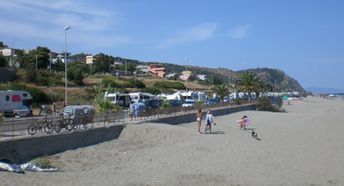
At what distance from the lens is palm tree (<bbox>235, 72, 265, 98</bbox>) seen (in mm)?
78688

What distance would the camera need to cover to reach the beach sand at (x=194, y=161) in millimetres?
16188

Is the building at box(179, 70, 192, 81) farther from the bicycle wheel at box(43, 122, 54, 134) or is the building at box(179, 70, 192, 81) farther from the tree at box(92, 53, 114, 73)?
the bicycle wheel at box(43, 122, 54, 134)

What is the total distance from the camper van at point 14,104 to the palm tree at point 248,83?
4087 cm

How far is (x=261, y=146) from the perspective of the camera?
86.7 feet

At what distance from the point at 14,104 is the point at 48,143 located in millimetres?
26275

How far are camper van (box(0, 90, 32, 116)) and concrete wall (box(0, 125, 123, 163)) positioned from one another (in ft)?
63.8

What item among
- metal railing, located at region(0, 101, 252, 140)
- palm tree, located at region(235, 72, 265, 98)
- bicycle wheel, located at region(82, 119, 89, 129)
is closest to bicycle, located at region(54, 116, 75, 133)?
metal railing, located at region(0, 101, 252, 140)

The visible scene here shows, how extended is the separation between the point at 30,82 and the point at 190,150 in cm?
5708

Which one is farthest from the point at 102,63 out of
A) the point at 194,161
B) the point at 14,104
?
the point at 194,161

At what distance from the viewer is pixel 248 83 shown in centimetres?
7931

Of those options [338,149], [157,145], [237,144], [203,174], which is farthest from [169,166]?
[338,149]

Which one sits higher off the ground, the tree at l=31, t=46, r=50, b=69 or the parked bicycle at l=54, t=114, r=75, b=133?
the tree at l=31, t=46, r=50, b=69

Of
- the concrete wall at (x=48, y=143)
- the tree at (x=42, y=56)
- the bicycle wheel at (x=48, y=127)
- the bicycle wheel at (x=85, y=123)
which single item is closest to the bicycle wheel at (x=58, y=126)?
the bicycle wheel at (x=48, y=127)

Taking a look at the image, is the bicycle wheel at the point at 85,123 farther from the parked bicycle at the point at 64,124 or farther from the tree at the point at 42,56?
the tree at the point at 42,56
